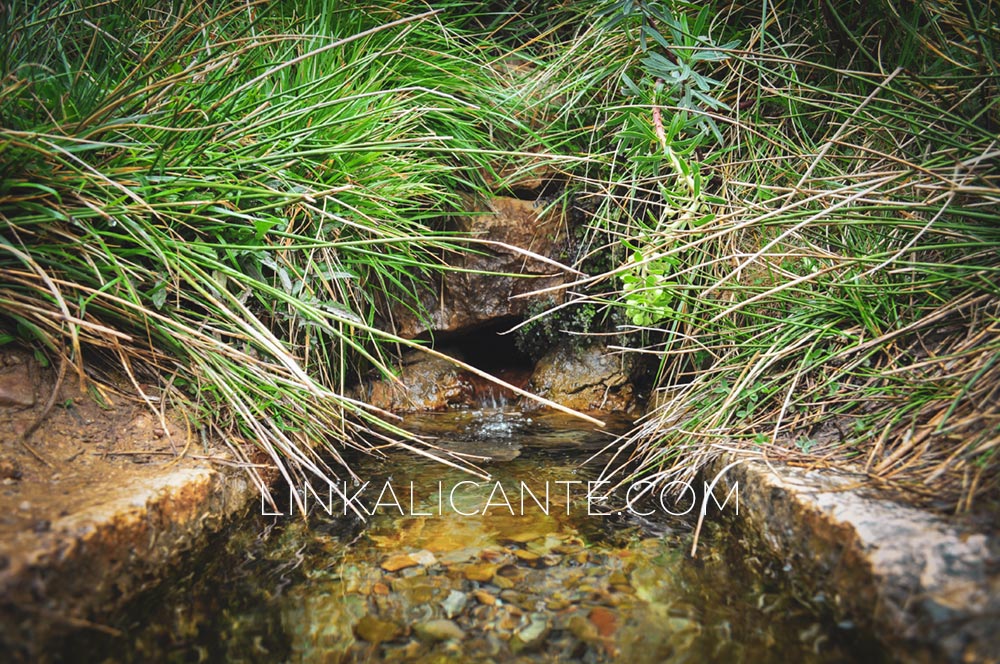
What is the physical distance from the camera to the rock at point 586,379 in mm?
3074

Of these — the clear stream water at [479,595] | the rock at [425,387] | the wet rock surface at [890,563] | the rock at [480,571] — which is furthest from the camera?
the rock at [425,387]

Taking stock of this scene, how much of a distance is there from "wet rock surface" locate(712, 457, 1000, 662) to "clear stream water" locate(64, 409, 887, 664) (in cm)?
5

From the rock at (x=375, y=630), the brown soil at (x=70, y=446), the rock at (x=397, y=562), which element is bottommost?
the rock at (x=375, y=630)

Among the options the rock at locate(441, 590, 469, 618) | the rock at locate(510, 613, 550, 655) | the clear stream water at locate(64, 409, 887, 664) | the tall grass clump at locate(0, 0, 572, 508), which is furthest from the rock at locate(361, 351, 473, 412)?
the rock at locate(510, 613, 550, 655)

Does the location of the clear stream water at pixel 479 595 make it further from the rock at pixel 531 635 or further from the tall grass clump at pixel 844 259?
the tall grass clump at pixel 844 259

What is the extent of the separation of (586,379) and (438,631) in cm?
217

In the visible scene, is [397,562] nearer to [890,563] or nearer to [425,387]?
[890,563]

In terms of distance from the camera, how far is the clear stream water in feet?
3.33

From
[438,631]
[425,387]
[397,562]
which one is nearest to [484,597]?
[438,631]

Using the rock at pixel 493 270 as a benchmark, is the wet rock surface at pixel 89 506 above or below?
below

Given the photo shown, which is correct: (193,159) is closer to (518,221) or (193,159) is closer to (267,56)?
(267,56)

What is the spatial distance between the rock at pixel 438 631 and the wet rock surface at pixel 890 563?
700 millimetres

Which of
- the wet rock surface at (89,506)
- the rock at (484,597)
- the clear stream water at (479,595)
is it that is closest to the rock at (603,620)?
the clear stream water at (479,595)

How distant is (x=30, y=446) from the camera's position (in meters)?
1.26
